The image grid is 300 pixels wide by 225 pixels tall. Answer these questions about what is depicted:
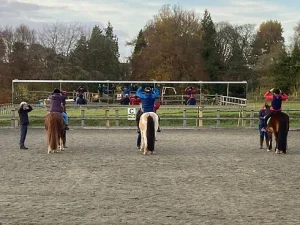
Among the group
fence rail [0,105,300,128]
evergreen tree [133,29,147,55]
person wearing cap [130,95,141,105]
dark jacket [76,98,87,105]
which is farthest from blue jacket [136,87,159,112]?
evergreen tree [133,29,147,55]

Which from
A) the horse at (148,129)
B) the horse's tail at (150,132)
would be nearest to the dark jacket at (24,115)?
the horse at (148,129)

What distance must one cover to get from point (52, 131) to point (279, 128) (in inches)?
266

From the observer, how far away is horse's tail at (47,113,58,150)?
1591cm

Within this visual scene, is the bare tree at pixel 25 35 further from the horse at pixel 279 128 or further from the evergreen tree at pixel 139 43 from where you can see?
the horse at pixel 279 128

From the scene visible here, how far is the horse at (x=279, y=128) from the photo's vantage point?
1612 cm

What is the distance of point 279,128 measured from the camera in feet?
53.3

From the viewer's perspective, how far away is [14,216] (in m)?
7.52

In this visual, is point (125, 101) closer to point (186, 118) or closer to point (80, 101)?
point (80, 101)

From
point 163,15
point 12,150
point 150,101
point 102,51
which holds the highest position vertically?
point 163,15

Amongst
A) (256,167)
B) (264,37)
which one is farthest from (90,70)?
(256,167)

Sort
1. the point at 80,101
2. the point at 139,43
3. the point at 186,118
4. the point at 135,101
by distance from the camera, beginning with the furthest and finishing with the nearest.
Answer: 1. the point at 139,43
2. the point at 135,101
3. the point at 80,101
4. the point at 186,118

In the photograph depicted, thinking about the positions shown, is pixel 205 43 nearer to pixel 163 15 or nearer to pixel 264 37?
pixel 163 15

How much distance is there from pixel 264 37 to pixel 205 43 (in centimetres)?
1607

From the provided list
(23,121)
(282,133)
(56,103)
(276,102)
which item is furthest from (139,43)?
(282,133)
